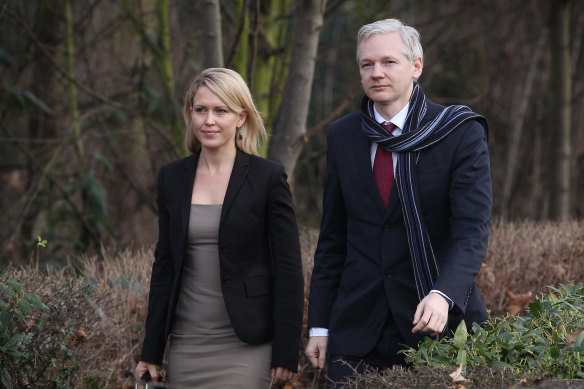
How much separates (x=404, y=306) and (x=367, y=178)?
1.71 ft

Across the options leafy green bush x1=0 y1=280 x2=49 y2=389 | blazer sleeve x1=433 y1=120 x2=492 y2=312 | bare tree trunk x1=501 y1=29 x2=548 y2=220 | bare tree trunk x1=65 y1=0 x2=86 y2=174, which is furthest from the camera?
bare tree trunk x1=501 y1=29 x2=548 y2=220

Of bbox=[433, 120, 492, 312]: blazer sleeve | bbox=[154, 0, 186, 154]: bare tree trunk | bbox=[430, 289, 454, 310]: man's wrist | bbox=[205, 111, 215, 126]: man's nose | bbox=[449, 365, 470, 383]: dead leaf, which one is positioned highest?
bbox=[154, 0, 186, 154]: bare tree trunk

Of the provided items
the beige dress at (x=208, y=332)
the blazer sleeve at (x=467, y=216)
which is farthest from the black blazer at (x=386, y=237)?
the beige dress at (x=208, y=332)

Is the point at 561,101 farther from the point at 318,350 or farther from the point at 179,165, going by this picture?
the point at 318,350

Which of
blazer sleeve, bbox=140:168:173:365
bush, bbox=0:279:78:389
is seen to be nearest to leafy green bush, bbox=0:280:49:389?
bush, bbox=0:279:78:389

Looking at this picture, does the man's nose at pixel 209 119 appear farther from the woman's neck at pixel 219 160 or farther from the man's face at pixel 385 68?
the man's face at pixel 385 68

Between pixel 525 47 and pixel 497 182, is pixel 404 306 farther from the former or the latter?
pixel 525 47

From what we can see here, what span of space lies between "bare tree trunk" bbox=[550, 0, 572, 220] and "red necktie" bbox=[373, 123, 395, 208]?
629 centimetres

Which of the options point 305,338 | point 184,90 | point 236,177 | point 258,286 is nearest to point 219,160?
point 236,177

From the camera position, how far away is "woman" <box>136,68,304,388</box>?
331cm

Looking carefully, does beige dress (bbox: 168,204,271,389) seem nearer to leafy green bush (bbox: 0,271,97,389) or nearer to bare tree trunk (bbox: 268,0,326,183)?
leafy green bush (bbox: 0,271,97,389)

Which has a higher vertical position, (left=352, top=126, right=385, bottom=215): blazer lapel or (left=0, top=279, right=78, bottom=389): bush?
(left=352, top=126, right=385, bottom=215): blazer lapel

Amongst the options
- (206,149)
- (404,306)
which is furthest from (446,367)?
(206,149)

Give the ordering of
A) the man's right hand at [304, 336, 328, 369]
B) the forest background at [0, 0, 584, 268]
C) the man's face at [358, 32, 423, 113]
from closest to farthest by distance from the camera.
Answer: the man's face at [358, 32, 423, 113]
the man's right hand at [304, 336, 328, 369]
the forest background at [0, 0, 584, 268]
